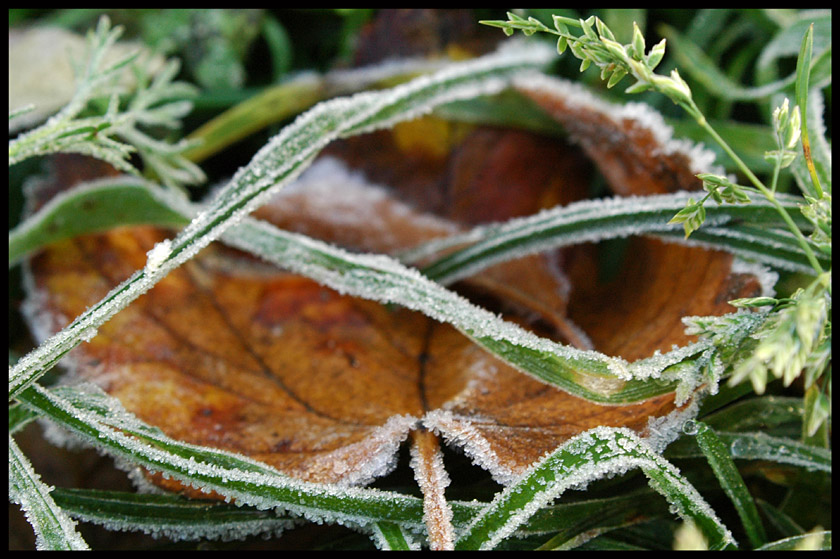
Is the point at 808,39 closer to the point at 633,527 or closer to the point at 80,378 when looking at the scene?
the point at 633,527

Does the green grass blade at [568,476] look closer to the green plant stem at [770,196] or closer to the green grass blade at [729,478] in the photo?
the green grass blade at [729,478]

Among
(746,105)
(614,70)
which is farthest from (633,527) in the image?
(746,105)

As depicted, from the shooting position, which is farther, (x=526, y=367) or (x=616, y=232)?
(x=616, y=232)

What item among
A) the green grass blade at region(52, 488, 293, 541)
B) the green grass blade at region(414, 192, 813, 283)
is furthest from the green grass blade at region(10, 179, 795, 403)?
the green grass blade at region(52, 488, 293, 541)

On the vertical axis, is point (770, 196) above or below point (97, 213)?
below

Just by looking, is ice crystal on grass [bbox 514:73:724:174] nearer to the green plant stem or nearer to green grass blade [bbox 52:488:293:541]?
the green plant stem

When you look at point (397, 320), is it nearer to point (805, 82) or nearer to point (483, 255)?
point (483, 255)

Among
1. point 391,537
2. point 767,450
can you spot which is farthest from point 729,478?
point 391,537
